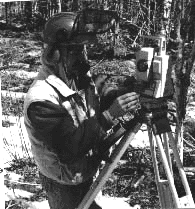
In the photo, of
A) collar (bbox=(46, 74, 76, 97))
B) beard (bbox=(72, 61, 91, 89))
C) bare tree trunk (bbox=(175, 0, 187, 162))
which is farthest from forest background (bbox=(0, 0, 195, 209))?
collar (bbox=(46, 74, 76, 97))

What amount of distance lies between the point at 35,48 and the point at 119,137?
8764 millimetres

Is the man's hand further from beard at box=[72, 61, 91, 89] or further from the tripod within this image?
beard at box=[72, 61, 91, 89]

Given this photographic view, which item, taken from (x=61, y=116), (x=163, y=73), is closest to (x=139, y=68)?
(x=163, y=73)

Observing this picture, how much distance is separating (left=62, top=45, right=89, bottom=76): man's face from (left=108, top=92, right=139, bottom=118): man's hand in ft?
1.19

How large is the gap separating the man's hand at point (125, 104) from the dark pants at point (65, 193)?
604 millimetres

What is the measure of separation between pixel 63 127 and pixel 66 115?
8 cm

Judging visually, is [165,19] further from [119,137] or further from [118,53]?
[118,53]

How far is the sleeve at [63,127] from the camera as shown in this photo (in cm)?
199

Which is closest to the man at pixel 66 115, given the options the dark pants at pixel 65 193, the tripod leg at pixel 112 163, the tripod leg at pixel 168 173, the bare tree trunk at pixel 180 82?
the dark pants at pixel 65 193

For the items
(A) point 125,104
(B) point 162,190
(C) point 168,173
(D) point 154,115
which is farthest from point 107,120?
(B) point 162,190

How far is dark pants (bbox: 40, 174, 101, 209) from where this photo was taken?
2340 millimetres

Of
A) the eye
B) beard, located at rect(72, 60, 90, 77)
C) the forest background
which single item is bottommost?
the forest background

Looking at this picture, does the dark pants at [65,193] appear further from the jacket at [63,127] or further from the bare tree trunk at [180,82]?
the bare tree trunk at [180,82]

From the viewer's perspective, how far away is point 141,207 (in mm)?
3510
